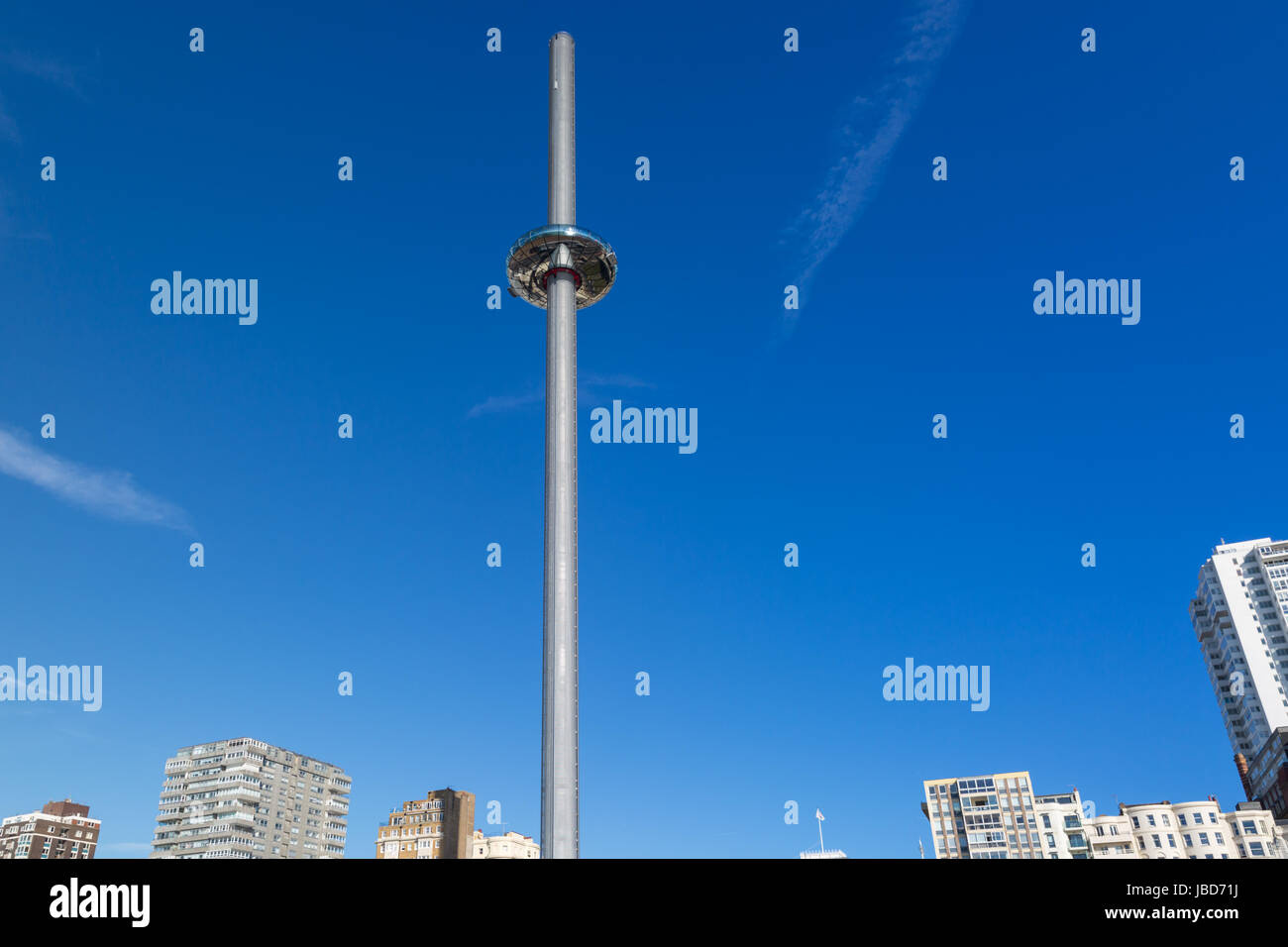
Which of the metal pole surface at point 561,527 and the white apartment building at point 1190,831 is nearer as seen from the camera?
the metal pole surface at point 561,527

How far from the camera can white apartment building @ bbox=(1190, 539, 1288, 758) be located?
158 meters

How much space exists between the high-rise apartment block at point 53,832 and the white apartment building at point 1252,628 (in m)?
202

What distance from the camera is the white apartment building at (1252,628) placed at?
158 meters

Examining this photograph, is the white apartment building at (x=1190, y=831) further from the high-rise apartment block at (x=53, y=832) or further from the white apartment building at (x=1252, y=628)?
the high-rise apartment block at (x=53, y=832)

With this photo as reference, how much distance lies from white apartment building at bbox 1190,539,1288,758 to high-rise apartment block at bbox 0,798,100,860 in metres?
202

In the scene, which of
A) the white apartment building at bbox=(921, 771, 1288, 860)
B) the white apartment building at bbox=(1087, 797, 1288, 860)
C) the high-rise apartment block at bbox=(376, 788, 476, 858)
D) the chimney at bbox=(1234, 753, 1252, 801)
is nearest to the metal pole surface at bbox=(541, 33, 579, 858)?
the white apartment building at bbox=(921, 771, 1288, 860)

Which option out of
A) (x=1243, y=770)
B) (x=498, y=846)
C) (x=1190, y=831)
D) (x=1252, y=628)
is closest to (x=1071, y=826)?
(x=1190, y=831)

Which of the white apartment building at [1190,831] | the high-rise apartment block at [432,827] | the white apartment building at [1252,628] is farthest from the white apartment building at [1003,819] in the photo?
the high-rise apartment block at [432,827]

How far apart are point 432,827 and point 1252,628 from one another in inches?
5666

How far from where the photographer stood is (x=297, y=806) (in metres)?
165

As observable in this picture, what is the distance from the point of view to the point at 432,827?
15750 cm

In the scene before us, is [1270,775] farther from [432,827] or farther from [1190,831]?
[432,827]
